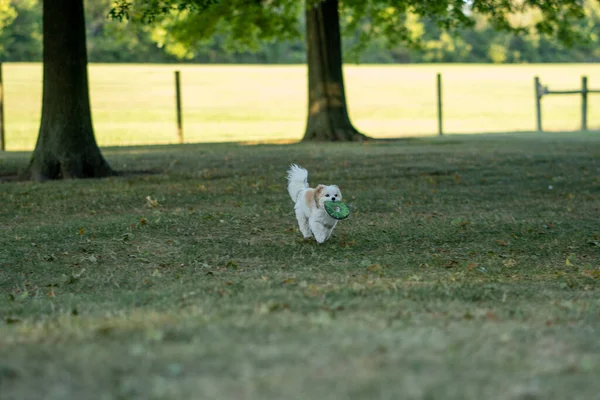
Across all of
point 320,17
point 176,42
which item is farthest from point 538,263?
point 176,42

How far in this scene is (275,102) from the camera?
42.1 metres

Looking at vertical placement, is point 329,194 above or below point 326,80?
below

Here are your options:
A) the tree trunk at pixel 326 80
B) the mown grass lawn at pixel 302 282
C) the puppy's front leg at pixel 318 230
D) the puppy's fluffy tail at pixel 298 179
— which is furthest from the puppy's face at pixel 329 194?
the tree trunk at pixel 326 80

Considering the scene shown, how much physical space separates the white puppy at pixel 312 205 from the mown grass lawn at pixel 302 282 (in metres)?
0.18

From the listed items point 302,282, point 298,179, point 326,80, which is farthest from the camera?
point 326,80

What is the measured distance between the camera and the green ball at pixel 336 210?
26.7 ft

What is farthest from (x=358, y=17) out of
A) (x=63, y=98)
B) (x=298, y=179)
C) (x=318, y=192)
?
(x=318, y=192)

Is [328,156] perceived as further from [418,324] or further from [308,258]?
[418,324]

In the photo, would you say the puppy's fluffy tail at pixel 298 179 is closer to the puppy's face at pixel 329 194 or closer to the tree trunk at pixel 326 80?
the puppy's face at pixel 329 194

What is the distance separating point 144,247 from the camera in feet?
29.4

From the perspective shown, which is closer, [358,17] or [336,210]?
[336,210]

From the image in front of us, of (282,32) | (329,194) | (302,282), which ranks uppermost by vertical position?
(282,32)

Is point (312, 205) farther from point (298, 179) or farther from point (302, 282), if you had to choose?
point (302, 282)

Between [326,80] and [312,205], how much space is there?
13.7m
